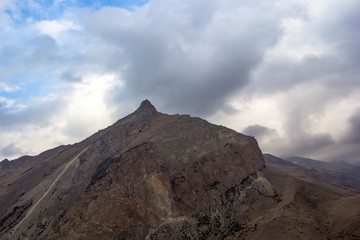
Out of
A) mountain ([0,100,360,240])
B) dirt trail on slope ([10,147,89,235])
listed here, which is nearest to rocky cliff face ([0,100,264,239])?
mountain ([0,100,360,240])

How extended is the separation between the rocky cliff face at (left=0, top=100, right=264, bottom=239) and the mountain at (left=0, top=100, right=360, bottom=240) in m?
0.31

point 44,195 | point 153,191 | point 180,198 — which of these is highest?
point 44,195

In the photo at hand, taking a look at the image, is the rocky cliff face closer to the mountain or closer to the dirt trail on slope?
the mountain

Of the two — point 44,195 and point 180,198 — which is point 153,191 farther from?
point 44,195

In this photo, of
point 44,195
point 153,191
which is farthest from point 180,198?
point 44,195

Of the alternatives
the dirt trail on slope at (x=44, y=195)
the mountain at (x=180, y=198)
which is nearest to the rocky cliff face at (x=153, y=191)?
the mountain at (x=180, y=198)

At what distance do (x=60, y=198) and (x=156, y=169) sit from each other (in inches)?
1376

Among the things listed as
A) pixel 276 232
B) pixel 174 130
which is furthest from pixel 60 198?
pixel 276 232

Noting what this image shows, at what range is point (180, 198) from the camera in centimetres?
13812

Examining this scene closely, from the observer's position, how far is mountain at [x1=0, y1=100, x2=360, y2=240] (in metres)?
121

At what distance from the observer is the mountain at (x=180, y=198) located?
121 metres

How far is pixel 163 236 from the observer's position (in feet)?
403

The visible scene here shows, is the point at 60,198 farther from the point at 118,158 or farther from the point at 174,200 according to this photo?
the point at 174,200

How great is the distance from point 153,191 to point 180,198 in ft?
29.7
